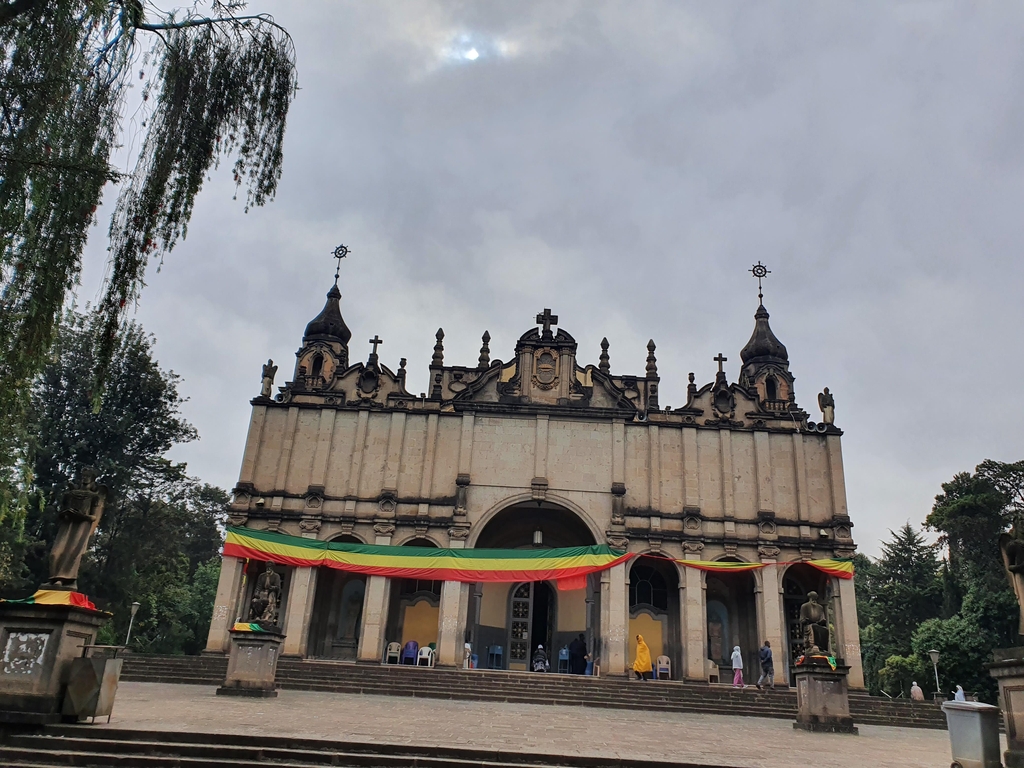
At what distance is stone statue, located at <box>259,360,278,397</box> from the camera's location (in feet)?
103

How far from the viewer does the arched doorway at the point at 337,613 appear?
29.2m

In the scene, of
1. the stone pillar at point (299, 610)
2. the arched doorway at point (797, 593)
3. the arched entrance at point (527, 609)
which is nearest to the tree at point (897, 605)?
the arched doorway at point (797, 593)

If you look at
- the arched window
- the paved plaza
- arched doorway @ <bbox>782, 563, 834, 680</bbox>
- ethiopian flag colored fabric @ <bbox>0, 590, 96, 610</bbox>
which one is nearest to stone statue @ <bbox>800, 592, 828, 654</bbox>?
the paved plaza

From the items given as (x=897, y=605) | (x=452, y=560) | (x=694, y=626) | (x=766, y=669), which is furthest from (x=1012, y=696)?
(x=897, y=605)

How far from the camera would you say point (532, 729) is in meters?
12.9

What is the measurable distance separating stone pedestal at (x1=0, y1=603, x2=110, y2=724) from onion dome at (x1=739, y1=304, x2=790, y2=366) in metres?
29.7

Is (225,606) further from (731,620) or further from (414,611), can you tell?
(731,620)

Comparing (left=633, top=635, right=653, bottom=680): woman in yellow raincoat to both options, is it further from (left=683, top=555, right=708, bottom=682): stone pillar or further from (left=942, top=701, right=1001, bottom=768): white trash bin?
(left=942, top=701, right=1001, bottom=768): white trash bin

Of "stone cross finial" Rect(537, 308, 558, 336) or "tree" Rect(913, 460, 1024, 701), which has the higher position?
"stone cross finial" Rect(537, 308, 558, 336)

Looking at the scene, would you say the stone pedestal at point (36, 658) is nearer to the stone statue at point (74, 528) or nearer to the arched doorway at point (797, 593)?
the stone statue at point (74, 528)

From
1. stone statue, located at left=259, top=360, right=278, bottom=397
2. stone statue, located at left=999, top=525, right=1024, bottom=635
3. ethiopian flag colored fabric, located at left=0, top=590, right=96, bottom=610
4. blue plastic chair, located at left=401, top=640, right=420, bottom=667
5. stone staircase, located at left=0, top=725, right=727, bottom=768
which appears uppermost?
stone statue, located at left=259, top=360, right=278, bottom=397

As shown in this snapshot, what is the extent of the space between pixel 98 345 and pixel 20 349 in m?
0.80

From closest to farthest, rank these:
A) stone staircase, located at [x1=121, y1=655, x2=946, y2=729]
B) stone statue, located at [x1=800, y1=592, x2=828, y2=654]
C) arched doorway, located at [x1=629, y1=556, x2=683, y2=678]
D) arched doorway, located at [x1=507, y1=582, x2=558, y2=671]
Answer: stone statue, located at [x1=800, y1=592, x2=828, y2=654], stone staircase, located at [x1=121, y1=655, x2=946, y2=729], arched doorway, located at [x1=629, y1=556, x2=683, y2=678], arched doorway, located at [x1=507, y1=582, x2=558, y2=671]

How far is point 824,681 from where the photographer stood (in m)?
16.0
